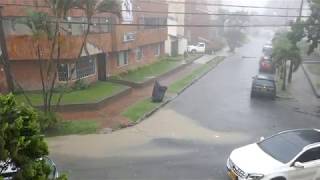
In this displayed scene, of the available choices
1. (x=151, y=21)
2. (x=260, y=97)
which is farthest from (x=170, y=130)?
(x=151, y=21)

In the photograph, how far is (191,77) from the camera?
3638 centimetres

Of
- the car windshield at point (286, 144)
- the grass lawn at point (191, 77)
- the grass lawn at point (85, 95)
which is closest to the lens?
the car windshield at point (286, 144)

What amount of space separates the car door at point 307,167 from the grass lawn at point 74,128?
10.0 m

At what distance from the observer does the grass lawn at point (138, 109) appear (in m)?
21.6

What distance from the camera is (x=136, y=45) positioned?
36.3m

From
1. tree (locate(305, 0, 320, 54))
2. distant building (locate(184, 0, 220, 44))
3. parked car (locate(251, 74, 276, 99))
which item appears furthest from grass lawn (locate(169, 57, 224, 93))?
distant building (locate(184, 0, 220, 44))

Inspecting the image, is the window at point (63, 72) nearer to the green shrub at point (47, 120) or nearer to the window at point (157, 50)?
the green shrub at point (47, 120)

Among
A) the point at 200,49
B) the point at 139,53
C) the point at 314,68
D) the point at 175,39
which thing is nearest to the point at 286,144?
the point at 139,53

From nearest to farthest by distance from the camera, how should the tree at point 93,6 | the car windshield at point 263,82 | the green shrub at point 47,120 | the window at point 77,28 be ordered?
the green shrub at point 47,120 → the tree at point 93,6 → the window at point 77,28 → the car windshield at point 263,82

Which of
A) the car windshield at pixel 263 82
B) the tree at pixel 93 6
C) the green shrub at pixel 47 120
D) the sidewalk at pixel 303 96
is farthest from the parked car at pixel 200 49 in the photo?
the green shrub at pixel 47 120

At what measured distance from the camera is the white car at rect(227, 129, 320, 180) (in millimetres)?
11734

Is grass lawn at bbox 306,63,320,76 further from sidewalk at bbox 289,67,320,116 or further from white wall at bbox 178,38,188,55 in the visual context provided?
white wall at bbox 178,38,188,55

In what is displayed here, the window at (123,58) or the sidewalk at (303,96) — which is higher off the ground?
the window at (123,58)

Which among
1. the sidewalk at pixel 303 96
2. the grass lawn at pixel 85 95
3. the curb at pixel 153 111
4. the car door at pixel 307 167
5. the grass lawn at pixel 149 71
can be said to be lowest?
the sidewalk at pixel 303 96
